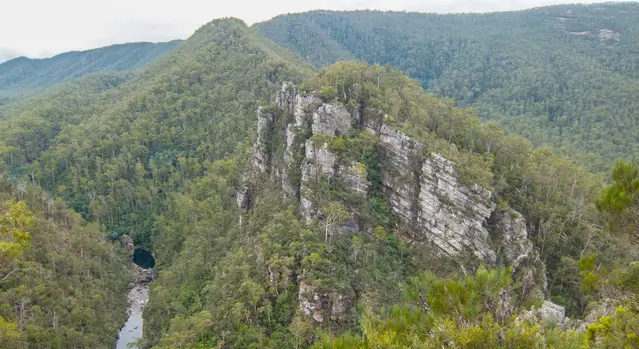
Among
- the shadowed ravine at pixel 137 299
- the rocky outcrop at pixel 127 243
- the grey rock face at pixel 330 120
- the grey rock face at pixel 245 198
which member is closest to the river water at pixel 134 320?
the shadowed ravine at pixel 137 299

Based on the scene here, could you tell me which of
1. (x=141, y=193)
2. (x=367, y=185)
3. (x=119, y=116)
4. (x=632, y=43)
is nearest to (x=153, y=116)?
(x=119, y=116)

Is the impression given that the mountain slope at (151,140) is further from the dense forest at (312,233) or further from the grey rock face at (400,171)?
the grey rock face at (400,171)

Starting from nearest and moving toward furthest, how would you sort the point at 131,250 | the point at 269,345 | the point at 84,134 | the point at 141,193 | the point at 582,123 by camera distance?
1. the point at 269,345
2. the point at 131,250
3. the point at 141,193
4. the point at 84,134
5. the point at 582,123

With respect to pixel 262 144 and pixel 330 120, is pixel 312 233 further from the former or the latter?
pixel 262 144

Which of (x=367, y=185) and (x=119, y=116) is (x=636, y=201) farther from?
(x=119, y=116)

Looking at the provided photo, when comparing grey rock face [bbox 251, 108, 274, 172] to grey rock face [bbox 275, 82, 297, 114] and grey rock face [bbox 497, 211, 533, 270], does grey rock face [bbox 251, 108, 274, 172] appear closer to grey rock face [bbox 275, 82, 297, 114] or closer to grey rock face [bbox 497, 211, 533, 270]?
grey rock face [bbox 275, 82, 297, 114]
